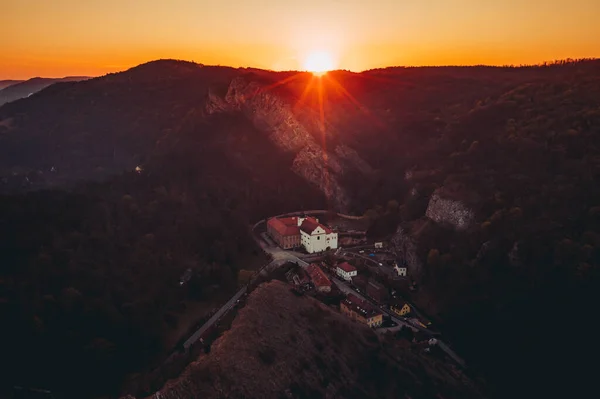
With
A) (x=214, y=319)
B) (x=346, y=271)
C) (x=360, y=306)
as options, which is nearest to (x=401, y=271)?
(x=346, y=271)

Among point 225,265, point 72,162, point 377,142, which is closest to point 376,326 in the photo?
point 225,265

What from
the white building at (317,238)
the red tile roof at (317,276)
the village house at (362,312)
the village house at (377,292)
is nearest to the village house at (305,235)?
the white building at (317,238)

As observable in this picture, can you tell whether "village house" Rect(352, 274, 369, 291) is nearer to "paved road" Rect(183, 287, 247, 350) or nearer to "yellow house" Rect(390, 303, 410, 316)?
"yellow house" Rect(390, 303, 410, 316)

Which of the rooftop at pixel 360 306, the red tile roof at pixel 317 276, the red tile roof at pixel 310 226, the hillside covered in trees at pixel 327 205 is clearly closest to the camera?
the hillside covered in trees at pixel 327 205

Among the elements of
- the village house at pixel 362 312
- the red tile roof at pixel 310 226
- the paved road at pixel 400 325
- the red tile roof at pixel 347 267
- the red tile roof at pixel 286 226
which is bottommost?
the paved road at pixel 400 325

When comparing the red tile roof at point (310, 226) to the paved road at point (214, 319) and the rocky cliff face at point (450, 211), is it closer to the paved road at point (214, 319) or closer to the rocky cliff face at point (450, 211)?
the paved road at point (214, 319)

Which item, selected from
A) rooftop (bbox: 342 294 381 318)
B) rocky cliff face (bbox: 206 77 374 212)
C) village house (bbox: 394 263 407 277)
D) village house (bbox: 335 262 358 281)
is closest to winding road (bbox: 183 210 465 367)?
village house (bbox: 335 262 358 281)

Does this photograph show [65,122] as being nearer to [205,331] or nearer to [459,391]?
[205,331]
